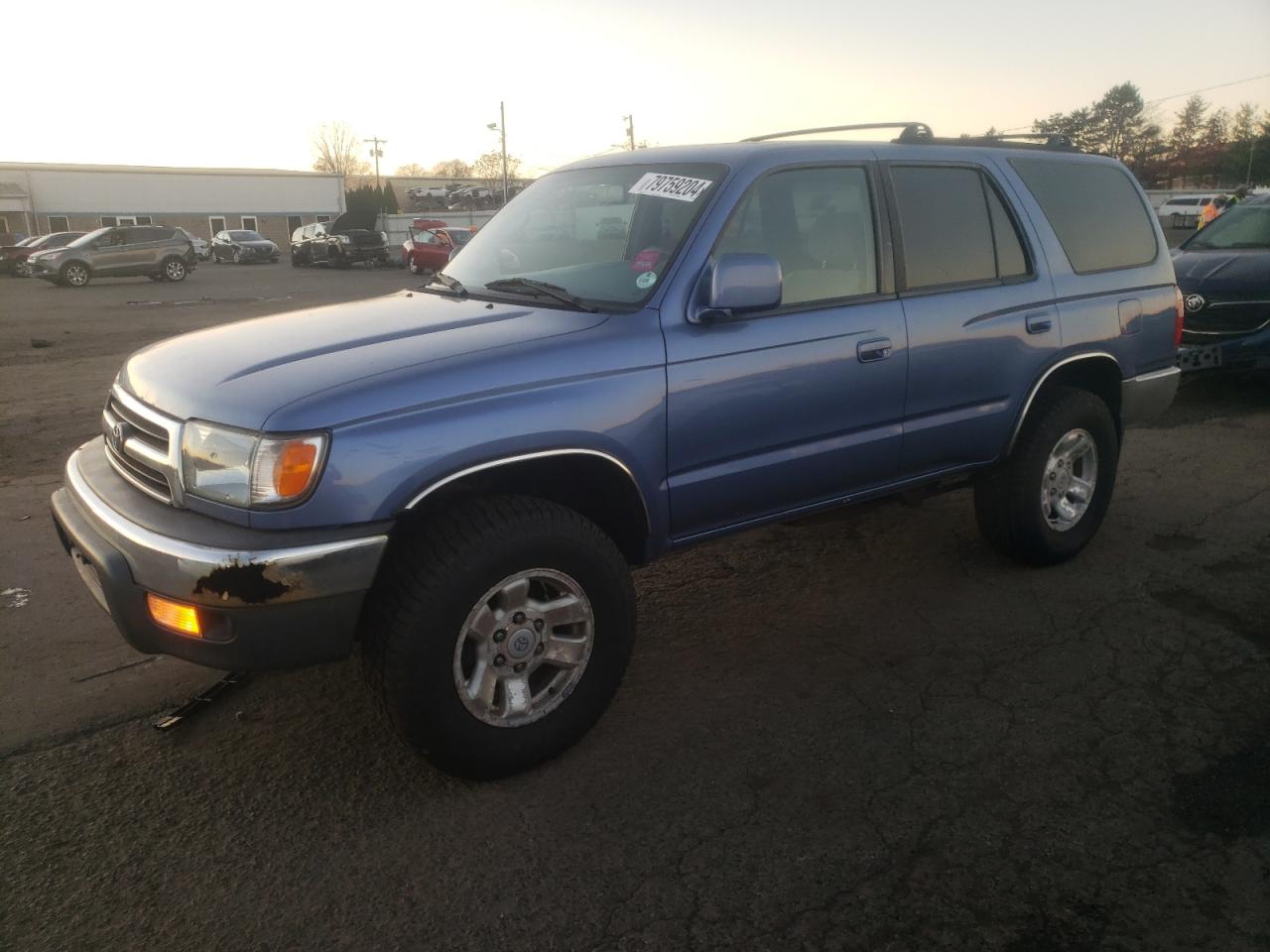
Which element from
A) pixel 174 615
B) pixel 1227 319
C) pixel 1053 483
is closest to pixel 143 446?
pixel 174 615

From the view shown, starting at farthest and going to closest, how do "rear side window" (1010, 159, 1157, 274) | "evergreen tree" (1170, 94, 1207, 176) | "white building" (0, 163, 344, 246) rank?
"evergreen tree" (1170, 94, 1207, 176), "white building" (0, 163, 344, 246), "rear side window" (1010, 159, 1157, 274)

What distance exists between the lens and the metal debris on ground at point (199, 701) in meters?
3.25

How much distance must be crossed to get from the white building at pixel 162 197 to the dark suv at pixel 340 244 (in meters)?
28.8

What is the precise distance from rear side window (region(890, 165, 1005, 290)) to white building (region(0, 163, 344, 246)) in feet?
211

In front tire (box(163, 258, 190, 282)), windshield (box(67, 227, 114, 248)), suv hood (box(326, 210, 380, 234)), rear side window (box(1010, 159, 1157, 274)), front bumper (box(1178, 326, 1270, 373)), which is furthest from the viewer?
suv hood (box(326, 210, 380, 234))

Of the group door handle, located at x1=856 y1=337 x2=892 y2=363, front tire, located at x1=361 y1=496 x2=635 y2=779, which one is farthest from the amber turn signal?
door handle, located at x1=856 y1=337 x2=892 y2=363

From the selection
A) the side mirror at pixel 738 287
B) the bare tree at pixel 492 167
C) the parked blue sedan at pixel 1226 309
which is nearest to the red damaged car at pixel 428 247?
the parked blue sedan at pixel 1226 309

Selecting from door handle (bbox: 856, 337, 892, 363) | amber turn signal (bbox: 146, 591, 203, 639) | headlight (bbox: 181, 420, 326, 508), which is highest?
door handle (bbox: 856, 337, 892, 363)

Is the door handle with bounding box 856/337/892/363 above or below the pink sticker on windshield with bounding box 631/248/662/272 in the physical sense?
below

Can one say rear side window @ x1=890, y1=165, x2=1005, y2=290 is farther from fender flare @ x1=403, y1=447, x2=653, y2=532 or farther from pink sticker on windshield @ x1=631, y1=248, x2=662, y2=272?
fender flare @ x1=403, y1=447, x2=653, y2=532

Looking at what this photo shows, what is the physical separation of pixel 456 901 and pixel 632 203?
2.44 meters

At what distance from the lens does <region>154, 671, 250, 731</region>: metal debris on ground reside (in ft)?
10.7

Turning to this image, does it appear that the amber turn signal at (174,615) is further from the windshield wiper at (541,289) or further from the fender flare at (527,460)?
the windshield wiper at (541,289)

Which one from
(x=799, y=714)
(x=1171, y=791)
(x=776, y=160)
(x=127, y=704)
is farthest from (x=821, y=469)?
(x=127, y=704)
